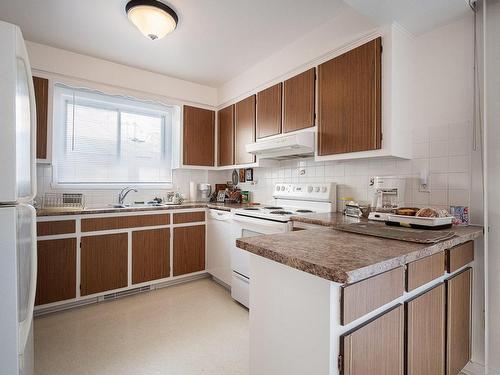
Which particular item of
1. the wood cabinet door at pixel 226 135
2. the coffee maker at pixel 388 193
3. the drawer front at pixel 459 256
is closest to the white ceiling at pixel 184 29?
the wood cabinet door at pixel 226 135

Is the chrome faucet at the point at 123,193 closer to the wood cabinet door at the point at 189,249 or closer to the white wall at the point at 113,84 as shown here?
the white wall at the point at 113,84

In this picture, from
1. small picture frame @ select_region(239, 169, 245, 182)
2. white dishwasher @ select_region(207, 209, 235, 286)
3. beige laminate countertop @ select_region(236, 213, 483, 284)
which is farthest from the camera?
small picture frame @ select_region(239, 169, 245, 182)

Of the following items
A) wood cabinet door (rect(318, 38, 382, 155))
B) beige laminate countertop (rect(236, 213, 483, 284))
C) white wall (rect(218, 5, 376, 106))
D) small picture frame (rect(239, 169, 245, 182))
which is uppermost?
white wall (rect(218, 5, 376, 106))

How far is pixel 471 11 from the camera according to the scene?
159cm

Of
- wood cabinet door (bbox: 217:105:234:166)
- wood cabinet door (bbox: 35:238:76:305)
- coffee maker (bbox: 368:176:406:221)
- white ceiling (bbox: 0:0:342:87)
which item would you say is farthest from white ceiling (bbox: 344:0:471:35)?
wood cabinet door (bbox: 35:238:76:305)

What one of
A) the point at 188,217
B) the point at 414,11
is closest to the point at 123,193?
the point at 188,217

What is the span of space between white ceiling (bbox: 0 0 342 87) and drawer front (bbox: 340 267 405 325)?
1958 mm

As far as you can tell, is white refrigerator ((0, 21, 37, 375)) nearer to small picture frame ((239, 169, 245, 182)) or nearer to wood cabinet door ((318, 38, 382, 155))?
wood cabinet door ((318, 38, 382, 155))

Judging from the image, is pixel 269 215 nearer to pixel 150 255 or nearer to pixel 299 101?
pixel 299 101

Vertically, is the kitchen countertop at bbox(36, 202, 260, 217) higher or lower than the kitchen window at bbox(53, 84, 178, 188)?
lower

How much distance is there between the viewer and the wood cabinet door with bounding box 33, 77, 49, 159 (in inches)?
95.9

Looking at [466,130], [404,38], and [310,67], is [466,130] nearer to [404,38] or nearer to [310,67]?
[404,38]

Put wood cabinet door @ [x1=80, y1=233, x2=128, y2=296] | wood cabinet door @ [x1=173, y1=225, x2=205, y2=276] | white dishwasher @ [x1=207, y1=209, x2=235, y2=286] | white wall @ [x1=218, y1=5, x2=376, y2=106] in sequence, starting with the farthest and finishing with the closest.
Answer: wood cabinet door @ [x1=173, y1=225, x2=205, y2=276] < white dishwasher @ [x1=207, y1=209, x2=235, y2=286] < wood cabinet door @ [x1=80, y1=233, x2=128, y2=296] < white wall @ [x1=218, y1=5, x2=376, y2=106]

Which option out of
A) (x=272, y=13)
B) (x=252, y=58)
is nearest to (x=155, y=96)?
(x=252, y=58)
